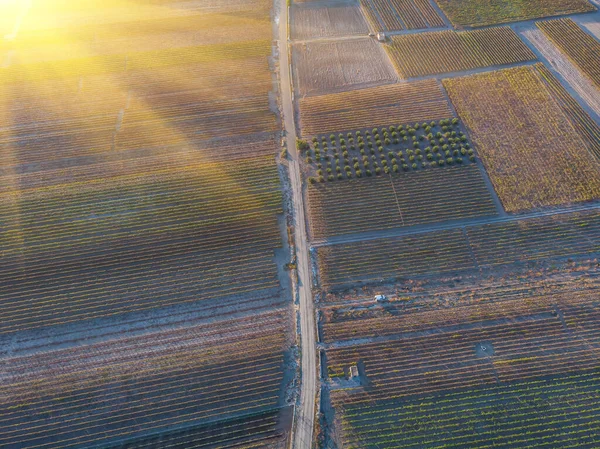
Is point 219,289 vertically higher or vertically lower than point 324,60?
lower

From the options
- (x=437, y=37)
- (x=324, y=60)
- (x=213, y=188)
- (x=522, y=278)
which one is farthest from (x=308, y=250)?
(x=437, y=37)

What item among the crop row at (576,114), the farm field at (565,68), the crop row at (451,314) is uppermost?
the farm field at (565,68)

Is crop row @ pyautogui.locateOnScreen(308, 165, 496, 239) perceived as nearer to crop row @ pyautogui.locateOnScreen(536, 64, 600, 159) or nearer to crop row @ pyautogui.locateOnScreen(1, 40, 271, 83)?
crop row @ pyautogui.locateOnScreen(536, 64, 600, 159)

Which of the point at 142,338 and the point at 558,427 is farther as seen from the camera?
the point at 142,338

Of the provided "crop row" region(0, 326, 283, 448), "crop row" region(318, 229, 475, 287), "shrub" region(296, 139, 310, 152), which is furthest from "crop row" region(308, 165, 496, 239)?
"crop row" region(0, 326, 283, 448)

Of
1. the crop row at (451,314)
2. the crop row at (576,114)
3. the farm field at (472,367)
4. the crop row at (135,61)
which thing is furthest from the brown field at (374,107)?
the crop row at (451,314)

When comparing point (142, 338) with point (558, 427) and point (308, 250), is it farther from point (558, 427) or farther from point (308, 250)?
point (558, 427)

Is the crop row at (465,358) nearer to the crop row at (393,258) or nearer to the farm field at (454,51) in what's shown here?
the crop row at (393,258)

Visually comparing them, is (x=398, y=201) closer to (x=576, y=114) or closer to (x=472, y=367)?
(x=472, y=367)
